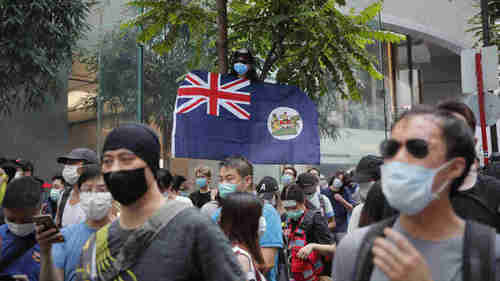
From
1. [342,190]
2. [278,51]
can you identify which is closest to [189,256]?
[278,51]

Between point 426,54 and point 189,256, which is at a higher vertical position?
point 426,54

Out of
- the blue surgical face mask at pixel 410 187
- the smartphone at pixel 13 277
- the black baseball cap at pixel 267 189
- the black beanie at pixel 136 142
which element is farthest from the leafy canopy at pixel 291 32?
the blue surgical face mask at pixel 410 187

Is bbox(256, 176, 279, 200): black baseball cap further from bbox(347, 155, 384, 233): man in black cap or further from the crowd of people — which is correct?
the crowd of people

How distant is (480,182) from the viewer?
4.25 meters

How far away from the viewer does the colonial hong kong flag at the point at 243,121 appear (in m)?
7.62

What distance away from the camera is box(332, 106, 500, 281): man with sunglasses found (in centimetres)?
203

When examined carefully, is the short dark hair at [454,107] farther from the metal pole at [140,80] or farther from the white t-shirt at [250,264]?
the metal pole at [140,80]

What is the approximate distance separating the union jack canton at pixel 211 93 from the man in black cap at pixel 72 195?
5.28 feet

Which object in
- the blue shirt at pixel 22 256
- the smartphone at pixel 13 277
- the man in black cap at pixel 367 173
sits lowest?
the smartphone at pixel 13 277

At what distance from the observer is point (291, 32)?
7.89 metres

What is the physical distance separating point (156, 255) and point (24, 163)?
6.44 metres

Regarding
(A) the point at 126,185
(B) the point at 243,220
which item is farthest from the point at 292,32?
(A) the point at 126,185

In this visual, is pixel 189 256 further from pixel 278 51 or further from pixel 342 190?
pixel 342 190

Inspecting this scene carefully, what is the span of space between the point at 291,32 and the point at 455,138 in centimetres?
598
